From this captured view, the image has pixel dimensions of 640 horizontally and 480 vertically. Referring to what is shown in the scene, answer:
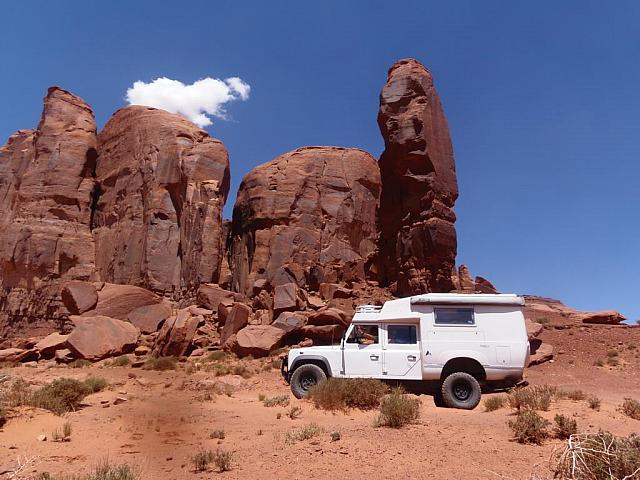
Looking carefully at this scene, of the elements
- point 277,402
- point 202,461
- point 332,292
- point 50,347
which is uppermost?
point 332,292

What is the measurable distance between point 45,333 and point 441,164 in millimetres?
33282

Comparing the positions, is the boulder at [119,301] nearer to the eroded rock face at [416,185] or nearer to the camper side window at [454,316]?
the eroded rock face at [416,185]

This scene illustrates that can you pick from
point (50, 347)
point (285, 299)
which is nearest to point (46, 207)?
point (50, 347)

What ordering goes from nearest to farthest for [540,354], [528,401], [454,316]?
[528,401]
[454,316]
[540,354]

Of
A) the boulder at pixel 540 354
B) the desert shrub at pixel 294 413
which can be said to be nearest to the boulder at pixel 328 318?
the boulder at pixel 540 354

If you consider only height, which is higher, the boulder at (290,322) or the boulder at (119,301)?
the boulder at (119,301)

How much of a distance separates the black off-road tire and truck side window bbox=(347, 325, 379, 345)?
1295 millimetres

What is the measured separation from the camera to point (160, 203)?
37.3m

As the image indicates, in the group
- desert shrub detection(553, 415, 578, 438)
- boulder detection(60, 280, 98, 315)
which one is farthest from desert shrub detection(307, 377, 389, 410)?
boulder detection(60, 280, 98, 315)

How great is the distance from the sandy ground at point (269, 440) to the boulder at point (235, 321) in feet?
33.4

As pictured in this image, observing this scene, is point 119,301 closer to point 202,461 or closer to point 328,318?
point 328,318

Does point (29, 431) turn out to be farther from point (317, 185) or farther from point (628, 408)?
point (317, 185)

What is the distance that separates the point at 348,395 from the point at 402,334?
2.51 metres

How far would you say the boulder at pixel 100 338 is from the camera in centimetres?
2188
